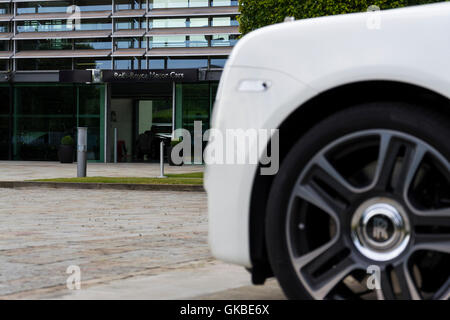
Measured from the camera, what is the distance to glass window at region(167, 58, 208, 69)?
3100 cm

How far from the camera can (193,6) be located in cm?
3162

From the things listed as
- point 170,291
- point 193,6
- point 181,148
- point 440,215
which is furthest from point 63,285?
point 193,6

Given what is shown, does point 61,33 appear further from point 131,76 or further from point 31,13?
point 131,76

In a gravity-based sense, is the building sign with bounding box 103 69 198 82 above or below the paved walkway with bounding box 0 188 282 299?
above

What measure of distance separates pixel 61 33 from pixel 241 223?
31553mm

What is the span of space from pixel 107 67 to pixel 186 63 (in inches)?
154

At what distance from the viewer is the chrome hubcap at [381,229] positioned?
8.59 ft

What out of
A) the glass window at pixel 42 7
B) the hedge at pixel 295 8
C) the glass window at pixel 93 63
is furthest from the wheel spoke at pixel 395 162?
the glass window at pixel 42 7

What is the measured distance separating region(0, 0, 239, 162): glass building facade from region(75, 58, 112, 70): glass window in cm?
5

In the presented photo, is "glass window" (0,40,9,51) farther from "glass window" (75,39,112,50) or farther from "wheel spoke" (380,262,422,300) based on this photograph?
"wheel spoke" (380,262,422,300)

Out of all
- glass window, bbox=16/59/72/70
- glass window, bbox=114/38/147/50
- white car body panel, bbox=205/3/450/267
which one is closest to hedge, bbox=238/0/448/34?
glass window, bbox=114/38/147/50

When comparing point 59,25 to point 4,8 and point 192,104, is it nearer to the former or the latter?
point 4,8

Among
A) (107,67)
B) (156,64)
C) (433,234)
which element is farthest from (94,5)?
(433,234)

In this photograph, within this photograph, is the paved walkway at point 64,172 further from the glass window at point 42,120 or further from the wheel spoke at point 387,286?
the wheel spoke at point 387,286
